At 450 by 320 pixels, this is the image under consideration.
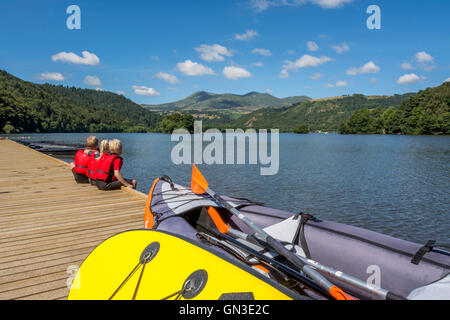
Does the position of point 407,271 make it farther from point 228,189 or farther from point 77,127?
point 77,127

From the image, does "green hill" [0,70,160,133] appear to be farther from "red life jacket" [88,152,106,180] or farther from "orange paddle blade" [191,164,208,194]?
"orange paddle blade" [191,164,208,194]

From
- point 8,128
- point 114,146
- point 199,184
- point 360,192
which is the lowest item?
point 360,192

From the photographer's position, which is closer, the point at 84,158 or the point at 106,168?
the point at 106,168

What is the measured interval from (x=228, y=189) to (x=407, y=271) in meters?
11.2

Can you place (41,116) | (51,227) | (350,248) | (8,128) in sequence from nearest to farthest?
(350,248), (51,227), (8,128), (41,116)

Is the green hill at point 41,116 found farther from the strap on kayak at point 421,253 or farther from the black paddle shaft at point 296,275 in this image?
the strap on kayak at point 421,253

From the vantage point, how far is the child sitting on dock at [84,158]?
7426mm

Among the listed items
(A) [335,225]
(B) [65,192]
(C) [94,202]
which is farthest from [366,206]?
(B) [65,192]

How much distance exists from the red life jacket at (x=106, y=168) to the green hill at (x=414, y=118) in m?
92.9

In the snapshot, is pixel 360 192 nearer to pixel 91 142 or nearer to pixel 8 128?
pixel 91 142

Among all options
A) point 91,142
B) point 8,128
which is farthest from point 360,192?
point 8,128

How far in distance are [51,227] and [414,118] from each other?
10061cm

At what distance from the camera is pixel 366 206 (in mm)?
10266

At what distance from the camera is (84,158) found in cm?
770
